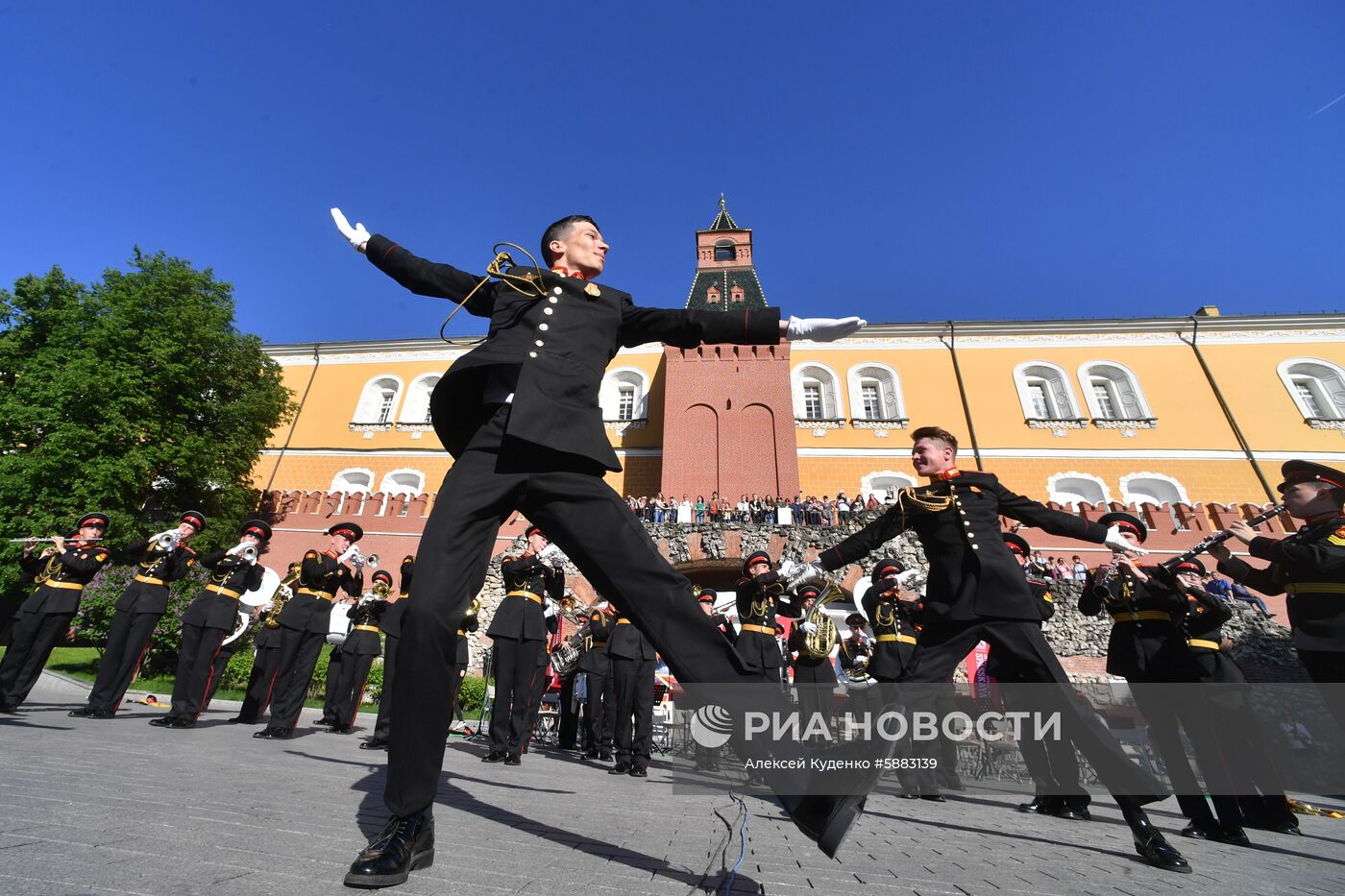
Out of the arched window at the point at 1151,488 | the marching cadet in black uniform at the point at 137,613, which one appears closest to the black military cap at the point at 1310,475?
the marching cadet in black uniform at the point at 137,613

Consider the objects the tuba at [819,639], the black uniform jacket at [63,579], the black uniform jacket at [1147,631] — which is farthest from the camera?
the tuba at [819,639]

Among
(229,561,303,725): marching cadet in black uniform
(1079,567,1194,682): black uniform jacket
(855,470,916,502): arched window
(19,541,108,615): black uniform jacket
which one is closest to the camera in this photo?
(1079,567,1194,682): black uniform jacket

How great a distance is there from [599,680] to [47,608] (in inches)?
251

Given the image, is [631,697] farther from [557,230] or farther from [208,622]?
[557,230]

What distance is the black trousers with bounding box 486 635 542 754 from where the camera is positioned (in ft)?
20.9

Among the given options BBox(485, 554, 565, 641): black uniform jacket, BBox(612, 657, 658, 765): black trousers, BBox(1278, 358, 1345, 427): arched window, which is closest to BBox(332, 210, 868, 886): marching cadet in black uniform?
BBox(485, 554, 565, 641): black uniform jacket

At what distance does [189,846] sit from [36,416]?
24757mm

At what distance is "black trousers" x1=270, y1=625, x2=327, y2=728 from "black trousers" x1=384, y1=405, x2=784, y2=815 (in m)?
6.11

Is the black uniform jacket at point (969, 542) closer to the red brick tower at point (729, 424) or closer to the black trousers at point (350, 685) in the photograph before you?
the black trousers at point (350, 685)

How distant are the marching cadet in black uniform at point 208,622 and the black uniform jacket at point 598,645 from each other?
4433 millimetres

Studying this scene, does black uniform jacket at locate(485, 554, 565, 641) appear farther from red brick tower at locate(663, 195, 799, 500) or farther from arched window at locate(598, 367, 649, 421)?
arched window at locate(598, 367, 649, 421)

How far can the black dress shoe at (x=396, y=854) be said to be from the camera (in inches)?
67.2

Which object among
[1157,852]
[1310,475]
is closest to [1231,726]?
[1310,475]

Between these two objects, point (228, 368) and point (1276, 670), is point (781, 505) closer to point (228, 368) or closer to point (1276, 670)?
point (1276, 670)
